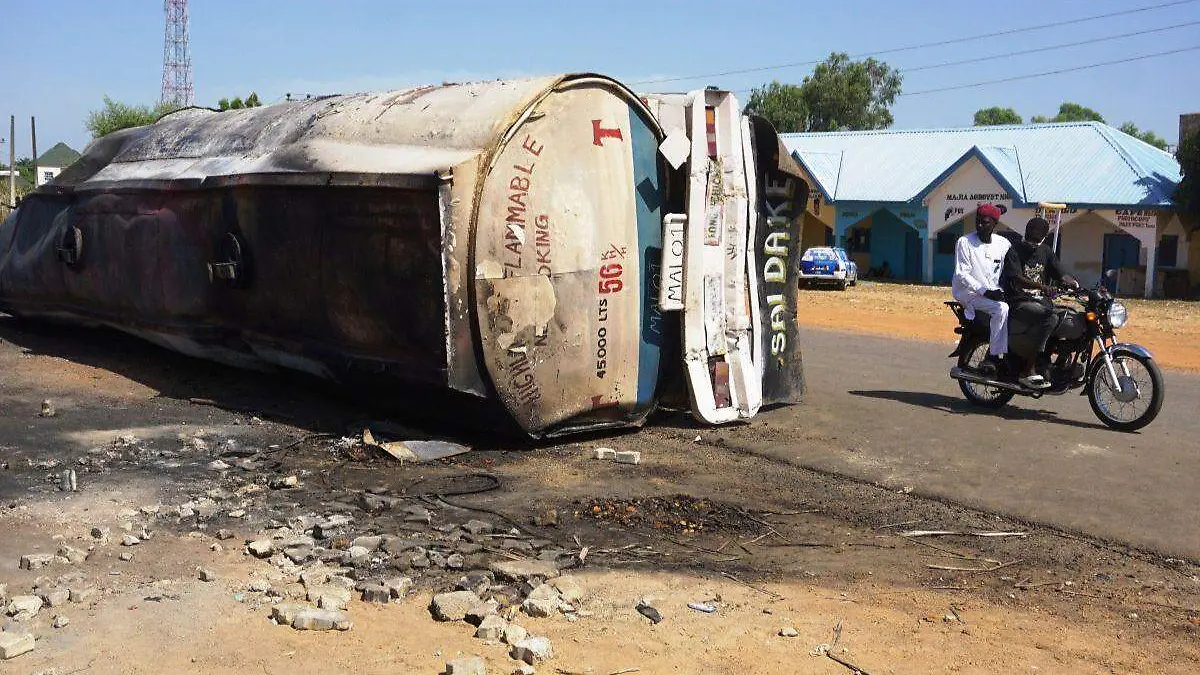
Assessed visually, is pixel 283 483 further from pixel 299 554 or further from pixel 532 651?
pixel 532 651

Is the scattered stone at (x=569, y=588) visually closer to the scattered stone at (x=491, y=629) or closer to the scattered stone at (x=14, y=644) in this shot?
the scattered stone at (x=491, y=629)

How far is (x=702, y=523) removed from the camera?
20.7 ft

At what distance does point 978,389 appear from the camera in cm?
994

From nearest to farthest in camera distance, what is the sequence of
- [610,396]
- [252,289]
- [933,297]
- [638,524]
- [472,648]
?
[472,648] < [638,524] < [610,396] < [252,289] < [933,297]

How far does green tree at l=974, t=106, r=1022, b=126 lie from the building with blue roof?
63.6m

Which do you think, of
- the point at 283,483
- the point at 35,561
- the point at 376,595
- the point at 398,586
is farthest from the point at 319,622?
the point at 283,483

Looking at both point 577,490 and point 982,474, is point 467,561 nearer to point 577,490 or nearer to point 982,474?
point 577,490

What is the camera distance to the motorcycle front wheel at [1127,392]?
8617mm

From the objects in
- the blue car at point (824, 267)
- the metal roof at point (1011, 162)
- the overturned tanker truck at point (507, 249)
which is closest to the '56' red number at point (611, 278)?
the overturned tanker truck at point (507, 249)

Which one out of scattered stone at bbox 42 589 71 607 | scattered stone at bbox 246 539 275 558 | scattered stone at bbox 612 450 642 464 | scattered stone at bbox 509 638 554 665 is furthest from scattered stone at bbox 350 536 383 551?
scattered stone at bbox 612 450 642 464

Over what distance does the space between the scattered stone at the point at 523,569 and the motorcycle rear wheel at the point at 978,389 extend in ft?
18.3

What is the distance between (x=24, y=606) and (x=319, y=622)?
4.16 ft

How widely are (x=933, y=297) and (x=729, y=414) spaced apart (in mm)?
21358

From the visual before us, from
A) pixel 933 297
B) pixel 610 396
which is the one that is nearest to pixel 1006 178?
pixel 933 297
